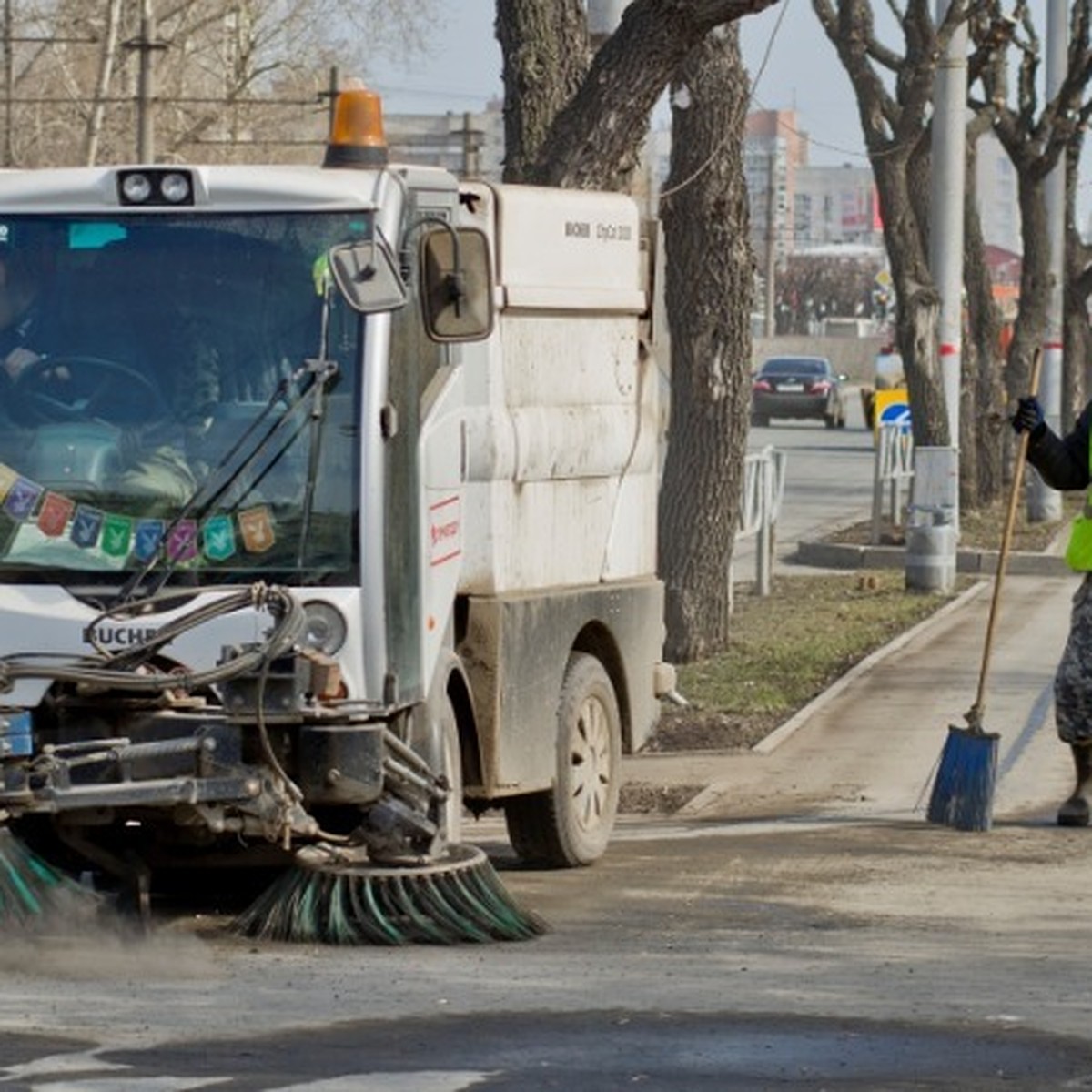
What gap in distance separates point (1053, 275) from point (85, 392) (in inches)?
1142

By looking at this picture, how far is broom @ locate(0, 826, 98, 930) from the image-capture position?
865 centimetres

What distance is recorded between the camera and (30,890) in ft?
28.5

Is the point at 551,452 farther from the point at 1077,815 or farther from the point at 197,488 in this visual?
the point at 1077,815

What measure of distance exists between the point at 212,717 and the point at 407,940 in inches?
35.1

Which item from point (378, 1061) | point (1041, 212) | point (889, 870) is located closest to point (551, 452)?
point (889, 870)

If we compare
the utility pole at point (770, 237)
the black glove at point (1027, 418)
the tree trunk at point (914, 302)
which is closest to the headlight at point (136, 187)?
the black glove at point (1027, 418)

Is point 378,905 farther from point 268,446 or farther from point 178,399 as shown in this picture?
point 178,399

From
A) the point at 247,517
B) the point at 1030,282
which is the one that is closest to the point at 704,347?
the point at 247,517

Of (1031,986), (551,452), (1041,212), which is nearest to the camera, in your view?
(1031,986)

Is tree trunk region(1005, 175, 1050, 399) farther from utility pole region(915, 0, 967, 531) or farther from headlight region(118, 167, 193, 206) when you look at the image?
headlight region(118, 167, 193, 206)

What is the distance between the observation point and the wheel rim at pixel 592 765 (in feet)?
36.7

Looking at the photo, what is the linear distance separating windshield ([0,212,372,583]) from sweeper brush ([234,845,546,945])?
2.87 ft

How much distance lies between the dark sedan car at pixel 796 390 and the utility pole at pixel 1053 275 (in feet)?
94.0

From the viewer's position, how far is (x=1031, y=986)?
28.0 feet
